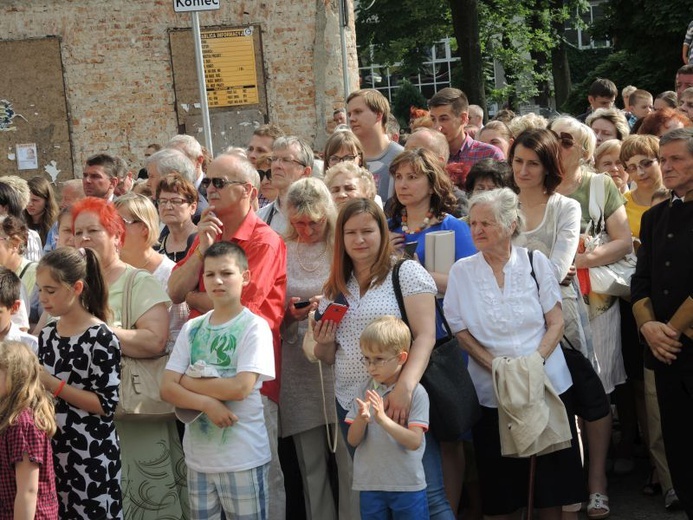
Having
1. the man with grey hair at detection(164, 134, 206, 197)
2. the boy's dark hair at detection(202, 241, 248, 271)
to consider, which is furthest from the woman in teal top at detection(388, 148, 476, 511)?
the man with grey hair at detection(164, 134, 206, 197)

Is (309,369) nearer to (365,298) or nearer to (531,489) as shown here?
(365,298)

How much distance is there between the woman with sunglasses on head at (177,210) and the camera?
6.18 m

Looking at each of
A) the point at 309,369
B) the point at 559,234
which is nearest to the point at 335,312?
the point at 309,369

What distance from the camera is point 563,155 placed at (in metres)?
6.26

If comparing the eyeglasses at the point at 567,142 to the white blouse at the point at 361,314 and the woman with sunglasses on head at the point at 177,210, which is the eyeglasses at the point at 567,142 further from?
the woman with sunglasses on head at the point at 177,210

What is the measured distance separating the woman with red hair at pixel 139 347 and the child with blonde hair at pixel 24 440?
0.76m

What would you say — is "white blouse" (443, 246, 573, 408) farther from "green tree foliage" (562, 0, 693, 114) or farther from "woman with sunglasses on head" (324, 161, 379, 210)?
"green tree foliage" (562, 0, 693, 114)

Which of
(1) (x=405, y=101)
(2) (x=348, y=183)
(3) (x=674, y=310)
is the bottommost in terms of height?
(3) (x=674, y=310)

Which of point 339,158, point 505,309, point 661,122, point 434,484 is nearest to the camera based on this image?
point 434,484

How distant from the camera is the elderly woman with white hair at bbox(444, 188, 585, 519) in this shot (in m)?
5.21

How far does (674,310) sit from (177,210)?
9.66ft

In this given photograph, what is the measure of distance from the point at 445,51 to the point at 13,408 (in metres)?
42.7

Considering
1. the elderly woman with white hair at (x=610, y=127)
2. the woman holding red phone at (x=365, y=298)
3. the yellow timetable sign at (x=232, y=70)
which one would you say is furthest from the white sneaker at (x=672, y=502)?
the yellow timetable sign at (x=232, y=70)

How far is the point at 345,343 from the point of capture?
5.08 metres
